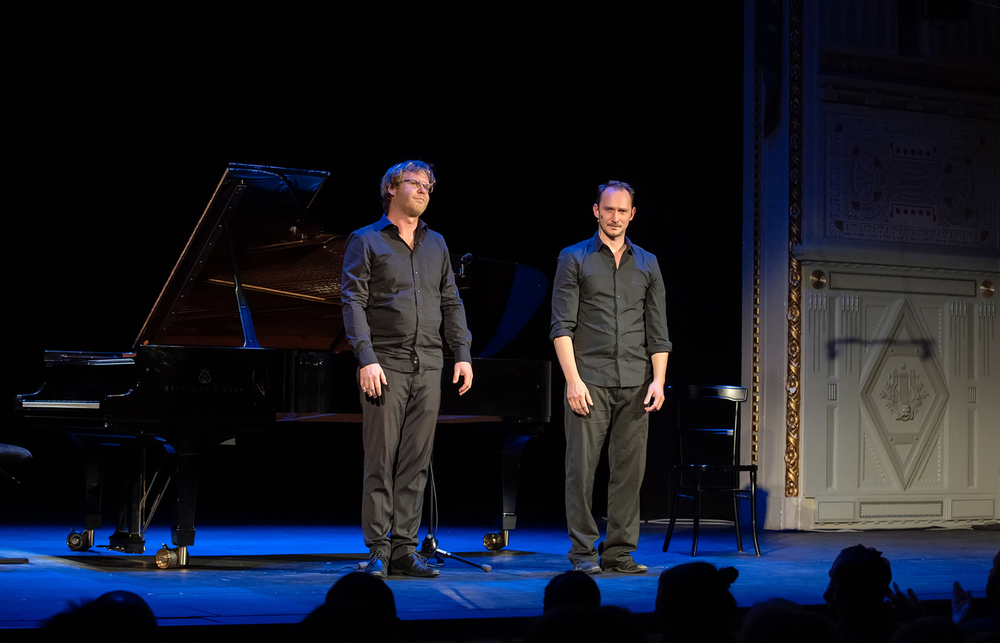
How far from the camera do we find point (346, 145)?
25.0 feet

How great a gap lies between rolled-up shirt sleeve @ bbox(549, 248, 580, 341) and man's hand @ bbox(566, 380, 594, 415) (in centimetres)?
21

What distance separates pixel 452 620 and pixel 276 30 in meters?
5.28

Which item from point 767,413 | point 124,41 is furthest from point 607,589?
point 124,41

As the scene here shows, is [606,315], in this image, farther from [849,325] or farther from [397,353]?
[849,325]

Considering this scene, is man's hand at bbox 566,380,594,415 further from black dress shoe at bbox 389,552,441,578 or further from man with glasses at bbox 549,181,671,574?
black dress shoe at bbox 389,552,441,578

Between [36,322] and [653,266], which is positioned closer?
[653,266]

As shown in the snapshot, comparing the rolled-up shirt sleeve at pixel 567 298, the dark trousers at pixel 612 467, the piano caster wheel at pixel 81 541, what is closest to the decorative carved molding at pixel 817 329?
the dark trousers at pixel 612 467

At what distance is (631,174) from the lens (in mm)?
7461

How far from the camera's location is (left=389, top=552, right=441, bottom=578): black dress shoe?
4.18 m

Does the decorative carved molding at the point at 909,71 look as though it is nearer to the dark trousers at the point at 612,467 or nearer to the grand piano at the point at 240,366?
the grand piano at the point at 240,366

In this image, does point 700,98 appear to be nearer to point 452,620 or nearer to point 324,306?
point 324,306

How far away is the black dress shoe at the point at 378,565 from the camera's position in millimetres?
4105

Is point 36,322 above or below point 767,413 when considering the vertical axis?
above

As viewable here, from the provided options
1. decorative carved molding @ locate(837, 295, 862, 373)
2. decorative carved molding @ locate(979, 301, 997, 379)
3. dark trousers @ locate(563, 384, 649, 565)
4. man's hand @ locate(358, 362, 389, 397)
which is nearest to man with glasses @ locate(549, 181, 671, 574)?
dark trousers @ locate(563, 384, 649, 565)
